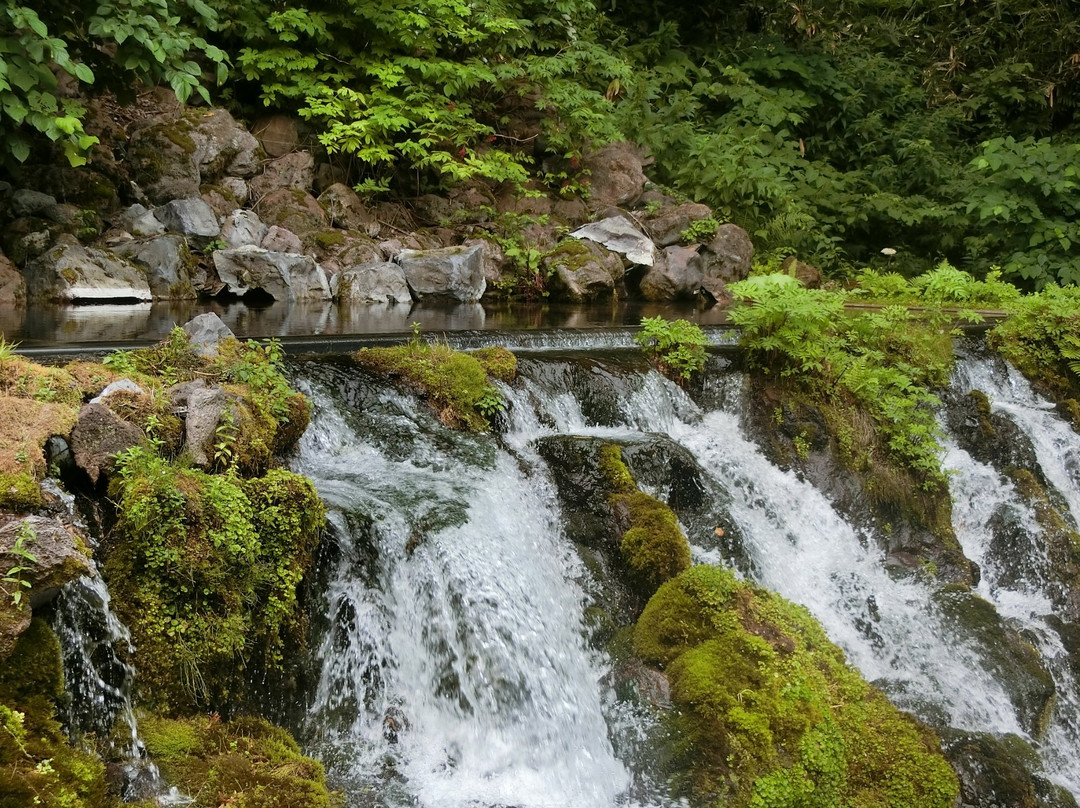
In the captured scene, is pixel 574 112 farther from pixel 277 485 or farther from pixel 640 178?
pixel 277 485

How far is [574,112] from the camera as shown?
14867 millimetres

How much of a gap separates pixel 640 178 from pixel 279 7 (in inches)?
271

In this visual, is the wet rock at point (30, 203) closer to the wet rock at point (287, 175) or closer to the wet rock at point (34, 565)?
the wet rock at point (287, 175)

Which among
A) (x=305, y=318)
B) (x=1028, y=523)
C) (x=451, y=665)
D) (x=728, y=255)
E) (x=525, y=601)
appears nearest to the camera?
(x=451, y=665)

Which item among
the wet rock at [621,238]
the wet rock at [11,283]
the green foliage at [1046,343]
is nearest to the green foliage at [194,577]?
the wet rock at [11,283]

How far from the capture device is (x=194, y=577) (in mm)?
3863

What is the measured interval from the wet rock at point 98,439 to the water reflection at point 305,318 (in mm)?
2982

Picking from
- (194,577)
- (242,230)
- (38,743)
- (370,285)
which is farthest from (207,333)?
(242,230)

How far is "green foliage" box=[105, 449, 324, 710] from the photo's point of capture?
148 inches

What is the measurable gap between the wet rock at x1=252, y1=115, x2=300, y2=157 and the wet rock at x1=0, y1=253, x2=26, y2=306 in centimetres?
509

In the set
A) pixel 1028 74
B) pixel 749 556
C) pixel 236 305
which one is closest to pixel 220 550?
pixel 749 556

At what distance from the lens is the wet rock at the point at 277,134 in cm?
1400

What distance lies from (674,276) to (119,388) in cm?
1040

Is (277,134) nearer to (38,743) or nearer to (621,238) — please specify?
(621,238)
